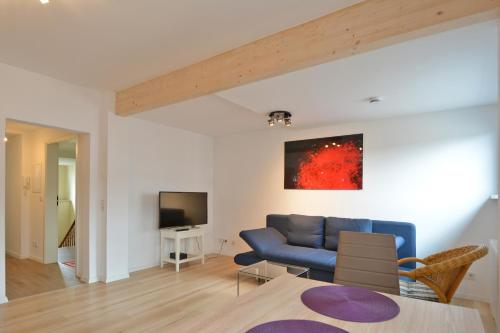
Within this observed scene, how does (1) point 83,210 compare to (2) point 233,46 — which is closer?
(2) point 233,46

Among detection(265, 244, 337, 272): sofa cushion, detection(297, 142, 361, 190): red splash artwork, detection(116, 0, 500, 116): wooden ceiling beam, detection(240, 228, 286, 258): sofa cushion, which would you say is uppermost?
detection(116, 0, 500, 116): wooden ceiling beam

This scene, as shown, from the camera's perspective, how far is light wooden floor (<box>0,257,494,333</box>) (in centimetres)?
279

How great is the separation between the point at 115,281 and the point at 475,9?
4.59 m

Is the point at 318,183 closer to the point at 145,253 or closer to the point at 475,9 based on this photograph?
the point at 145,253

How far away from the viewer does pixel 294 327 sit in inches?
48.6

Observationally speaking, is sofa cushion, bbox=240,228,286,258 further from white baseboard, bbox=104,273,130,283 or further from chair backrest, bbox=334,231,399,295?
chair backrest, bbox=334,231,399,295

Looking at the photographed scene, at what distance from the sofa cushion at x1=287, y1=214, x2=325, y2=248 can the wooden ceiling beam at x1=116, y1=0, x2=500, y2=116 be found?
101 inches

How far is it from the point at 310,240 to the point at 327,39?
3.00 m

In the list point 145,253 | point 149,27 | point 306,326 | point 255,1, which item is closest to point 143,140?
point 145,253

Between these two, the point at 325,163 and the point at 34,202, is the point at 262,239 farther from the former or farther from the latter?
the point at 34,202

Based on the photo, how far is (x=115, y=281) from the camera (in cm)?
408

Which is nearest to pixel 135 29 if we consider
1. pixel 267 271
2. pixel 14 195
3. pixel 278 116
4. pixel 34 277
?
pixel 278 116

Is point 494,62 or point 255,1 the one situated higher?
point 255,1

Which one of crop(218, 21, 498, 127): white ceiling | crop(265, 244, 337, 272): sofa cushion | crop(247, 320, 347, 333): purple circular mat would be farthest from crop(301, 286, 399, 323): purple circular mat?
crop(265, 244, 337, 272): sofa cushion
